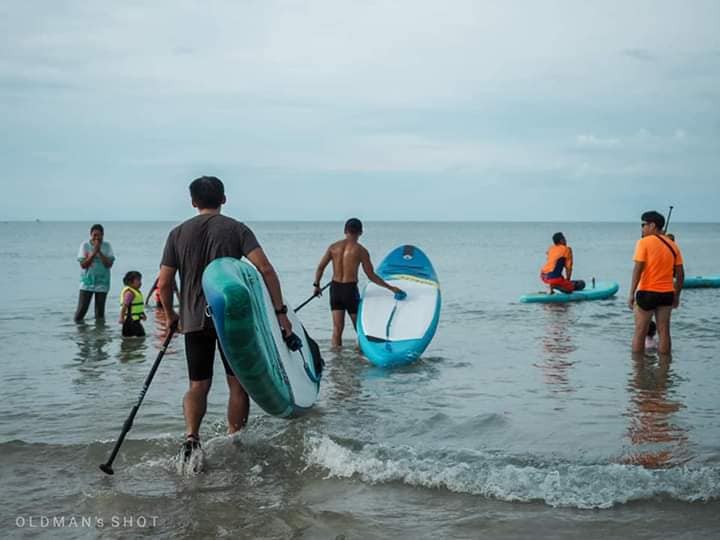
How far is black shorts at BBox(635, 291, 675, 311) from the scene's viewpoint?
909cm

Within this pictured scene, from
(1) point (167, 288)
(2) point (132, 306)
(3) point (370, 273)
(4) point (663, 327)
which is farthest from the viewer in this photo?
(2) point (132, 306)

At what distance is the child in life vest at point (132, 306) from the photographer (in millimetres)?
11109

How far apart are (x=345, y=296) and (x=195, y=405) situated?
192 inches

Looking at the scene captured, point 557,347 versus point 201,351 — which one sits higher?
point 201,351

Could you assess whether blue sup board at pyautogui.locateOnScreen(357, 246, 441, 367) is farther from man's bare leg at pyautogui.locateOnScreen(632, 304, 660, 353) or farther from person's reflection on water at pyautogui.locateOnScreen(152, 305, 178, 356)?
person's reflection on water at pyautogui.locateOnScreen(152, 305, 178, 356)

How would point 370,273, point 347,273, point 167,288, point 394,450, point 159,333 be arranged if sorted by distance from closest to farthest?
1. point 167,288
2. point 394,450
3. point 370,273
4. point 347,273
5. point 159,333

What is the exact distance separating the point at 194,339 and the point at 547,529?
2508 millimetres

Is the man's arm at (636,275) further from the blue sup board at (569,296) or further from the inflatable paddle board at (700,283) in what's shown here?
the inflatable paddle board at (700,283)

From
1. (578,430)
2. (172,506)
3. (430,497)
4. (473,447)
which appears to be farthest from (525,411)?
(172,506)

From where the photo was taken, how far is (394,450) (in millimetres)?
5664

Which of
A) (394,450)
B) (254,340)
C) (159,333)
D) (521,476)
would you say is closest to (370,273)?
(159,333)

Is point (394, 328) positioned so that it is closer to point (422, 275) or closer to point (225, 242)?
point (422, 275)

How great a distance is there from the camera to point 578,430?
21.1ft

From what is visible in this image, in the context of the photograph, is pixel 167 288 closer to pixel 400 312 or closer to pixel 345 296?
pixel 345 296
